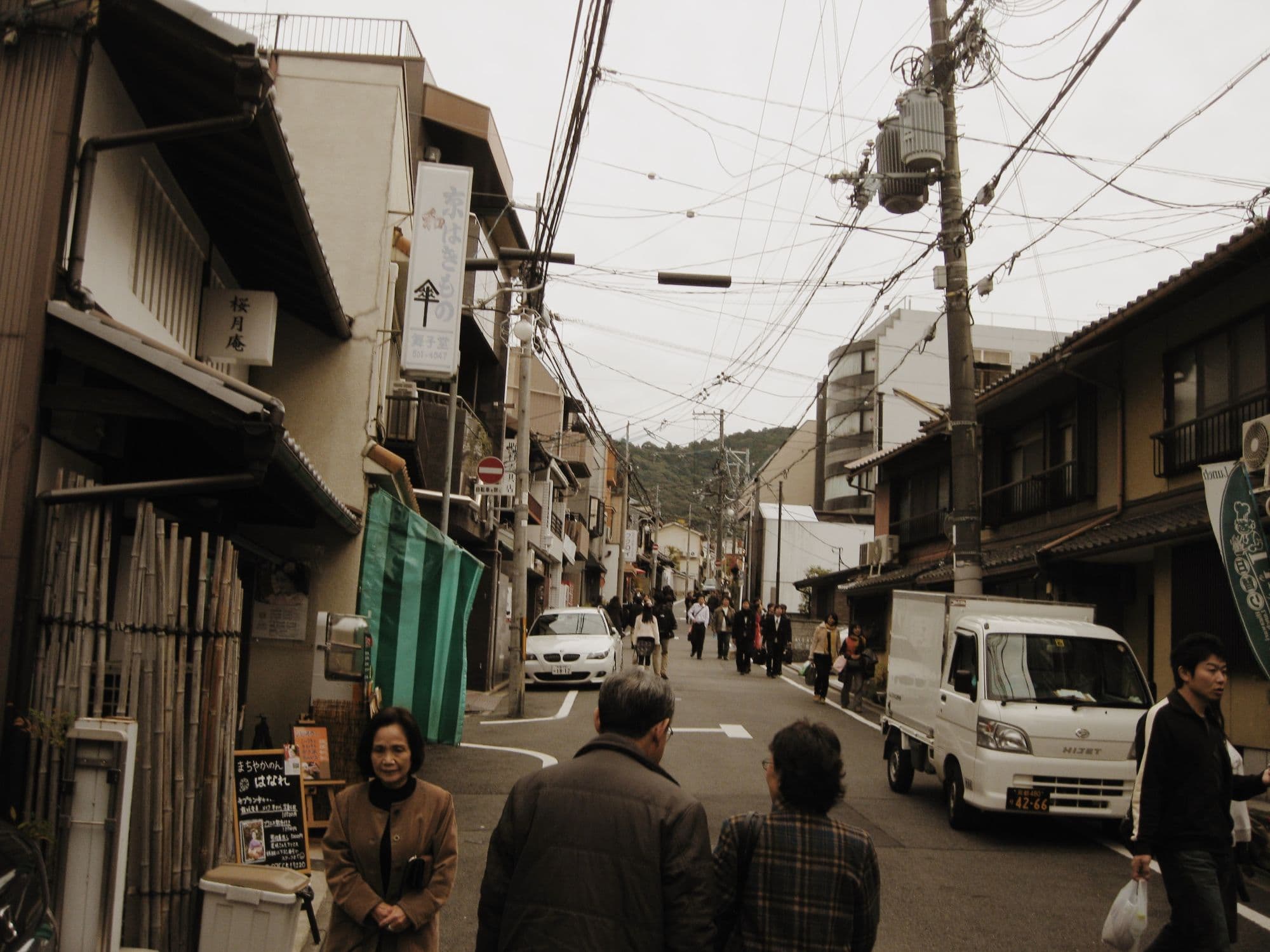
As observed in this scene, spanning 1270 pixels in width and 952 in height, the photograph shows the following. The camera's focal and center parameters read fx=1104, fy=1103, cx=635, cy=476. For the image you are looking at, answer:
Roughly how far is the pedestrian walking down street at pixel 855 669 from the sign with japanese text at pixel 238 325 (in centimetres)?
1404

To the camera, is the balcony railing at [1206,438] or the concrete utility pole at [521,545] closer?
the balcony railing at [1206,438]

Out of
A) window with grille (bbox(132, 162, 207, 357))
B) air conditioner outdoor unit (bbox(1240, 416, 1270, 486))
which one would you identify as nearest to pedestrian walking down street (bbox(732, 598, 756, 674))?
air conditioner outdoor unit (bbox(1240, 416, 1270, 486))

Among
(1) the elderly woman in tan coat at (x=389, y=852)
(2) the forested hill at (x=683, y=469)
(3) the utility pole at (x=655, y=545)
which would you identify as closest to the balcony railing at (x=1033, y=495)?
(1) the elderly woman in tan coat at (x=389, y=852)

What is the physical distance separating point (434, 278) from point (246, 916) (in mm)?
8635

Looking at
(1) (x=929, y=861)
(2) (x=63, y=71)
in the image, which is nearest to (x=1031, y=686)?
(1) (x=929, y=861)

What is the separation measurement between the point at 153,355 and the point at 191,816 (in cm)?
232

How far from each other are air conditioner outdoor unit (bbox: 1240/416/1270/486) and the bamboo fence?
11.1 meters

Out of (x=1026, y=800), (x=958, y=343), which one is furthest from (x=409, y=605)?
(x=958, y=343)

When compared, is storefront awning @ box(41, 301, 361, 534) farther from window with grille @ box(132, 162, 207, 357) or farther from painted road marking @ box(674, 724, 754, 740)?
painted road marking @ box(674, 724, 754, 740)

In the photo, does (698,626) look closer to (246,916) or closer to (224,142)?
(224,142)

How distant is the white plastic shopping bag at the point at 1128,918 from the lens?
517 centimetres

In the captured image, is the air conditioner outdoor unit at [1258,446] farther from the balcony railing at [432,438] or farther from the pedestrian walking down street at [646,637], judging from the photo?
the pedestrian walking down street at [646,637]

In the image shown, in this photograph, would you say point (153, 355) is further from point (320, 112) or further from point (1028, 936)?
point (320, 112)

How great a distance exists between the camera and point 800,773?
3.33 m
